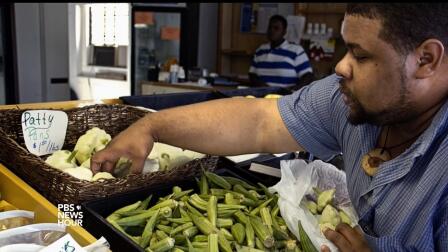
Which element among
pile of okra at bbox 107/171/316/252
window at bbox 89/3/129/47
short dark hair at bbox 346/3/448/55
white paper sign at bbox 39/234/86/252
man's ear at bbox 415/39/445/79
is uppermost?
window at bbox 89/3/129/47

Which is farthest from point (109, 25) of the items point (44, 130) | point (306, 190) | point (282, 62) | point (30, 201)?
point (306, 190)

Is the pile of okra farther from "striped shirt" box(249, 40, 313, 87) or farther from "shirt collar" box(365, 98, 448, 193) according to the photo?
"striped shirt" box(249, 40, 313, 87)

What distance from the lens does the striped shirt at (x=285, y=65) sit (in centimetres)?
502

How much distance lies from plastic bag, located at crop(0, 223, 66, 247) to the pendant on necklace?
2.35 feet

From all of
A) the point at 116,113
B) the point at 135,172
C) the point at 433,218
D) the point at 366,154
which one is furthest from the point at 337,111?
the point at 116,113

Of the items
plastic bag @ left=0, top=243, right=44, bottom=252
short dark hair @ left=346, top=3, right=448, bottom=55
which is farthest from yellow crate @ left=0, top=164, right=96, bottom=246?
short dark hair @ left=346, top=3, right=448, bottom=55

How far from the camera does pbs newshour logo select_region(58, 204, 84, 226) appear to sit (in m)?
1.01

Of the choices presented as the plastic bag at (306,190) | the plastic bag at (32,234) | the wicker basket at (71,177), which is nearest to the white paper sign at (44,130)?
the wicker basket at (71,177)

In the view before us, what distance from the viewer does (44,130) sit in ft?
4.46

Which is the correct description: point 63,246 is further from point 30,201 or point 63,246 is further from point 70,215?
point 30,201

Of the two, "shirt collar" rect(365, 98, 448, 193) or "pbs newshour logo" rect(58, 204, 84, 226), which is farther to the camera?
"pbs newshour logo" rect(58, 204, 84, 226)

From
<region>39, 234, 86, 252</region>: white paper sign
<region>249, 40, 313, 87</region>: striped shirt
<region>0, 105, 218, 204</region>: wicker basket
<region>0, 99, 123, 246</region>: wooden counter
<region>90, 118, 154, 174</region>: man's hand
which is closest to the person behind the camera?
<region>39, 234, 86, 252</region>: white paper sign

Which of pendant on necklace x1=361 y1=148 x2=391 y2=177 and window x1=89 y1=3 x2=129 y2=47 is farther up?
window x1=89 y1=3 x2=129 y2=47

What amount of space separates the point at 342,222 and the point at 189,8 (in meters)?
5.33
